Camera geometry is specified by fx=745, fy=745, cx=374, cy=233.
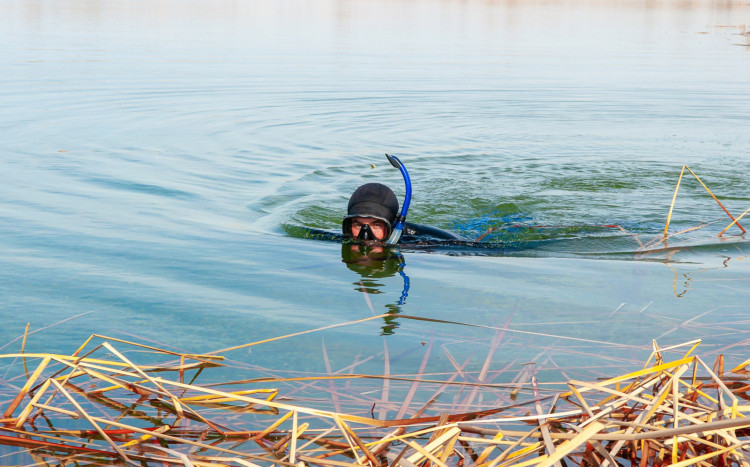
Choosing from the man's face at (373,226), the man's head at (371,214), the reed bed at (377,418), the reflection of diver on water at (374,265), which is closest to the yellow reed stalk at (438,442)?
the reed bed at (377,418)

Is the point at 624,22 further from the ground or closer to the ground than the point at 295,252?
further from the ground

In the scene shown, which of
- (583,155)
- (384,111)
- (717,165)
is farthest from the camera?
(384,111)

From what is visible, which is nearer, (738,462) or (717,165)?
(738,462)

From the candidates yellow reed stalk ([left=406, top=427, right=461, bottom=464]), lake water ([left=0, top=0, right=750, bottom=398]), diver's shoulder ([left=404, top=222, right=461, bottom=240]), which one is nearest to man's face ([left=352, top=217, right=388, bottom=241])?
lake water ([left=0, top=0, right=750, bottom=398])

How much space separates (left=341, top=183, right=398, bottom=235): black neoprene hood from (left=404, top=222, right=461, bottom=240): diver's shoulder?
0.20 metres

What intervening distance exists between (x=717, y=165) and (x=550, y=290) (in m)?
5.32

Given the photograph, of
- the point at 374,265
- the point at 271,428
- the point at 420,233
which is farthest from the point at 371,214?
the point at 271,428

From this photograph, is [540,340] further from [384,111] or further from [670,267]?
[384,111]

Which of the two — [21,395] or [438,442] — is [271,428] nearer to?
[438,442]

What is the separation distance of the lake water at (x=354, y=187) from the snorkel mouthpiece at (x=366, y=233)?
25 centimetres

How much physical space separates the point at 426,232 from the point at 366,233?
68 cm

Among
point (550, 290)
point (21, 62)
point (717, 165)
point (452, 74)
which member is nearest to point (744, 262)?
point (550, 290)

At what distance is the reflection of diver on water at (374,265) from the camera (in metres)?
4.71

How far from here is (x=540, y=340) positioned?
3709 mm
